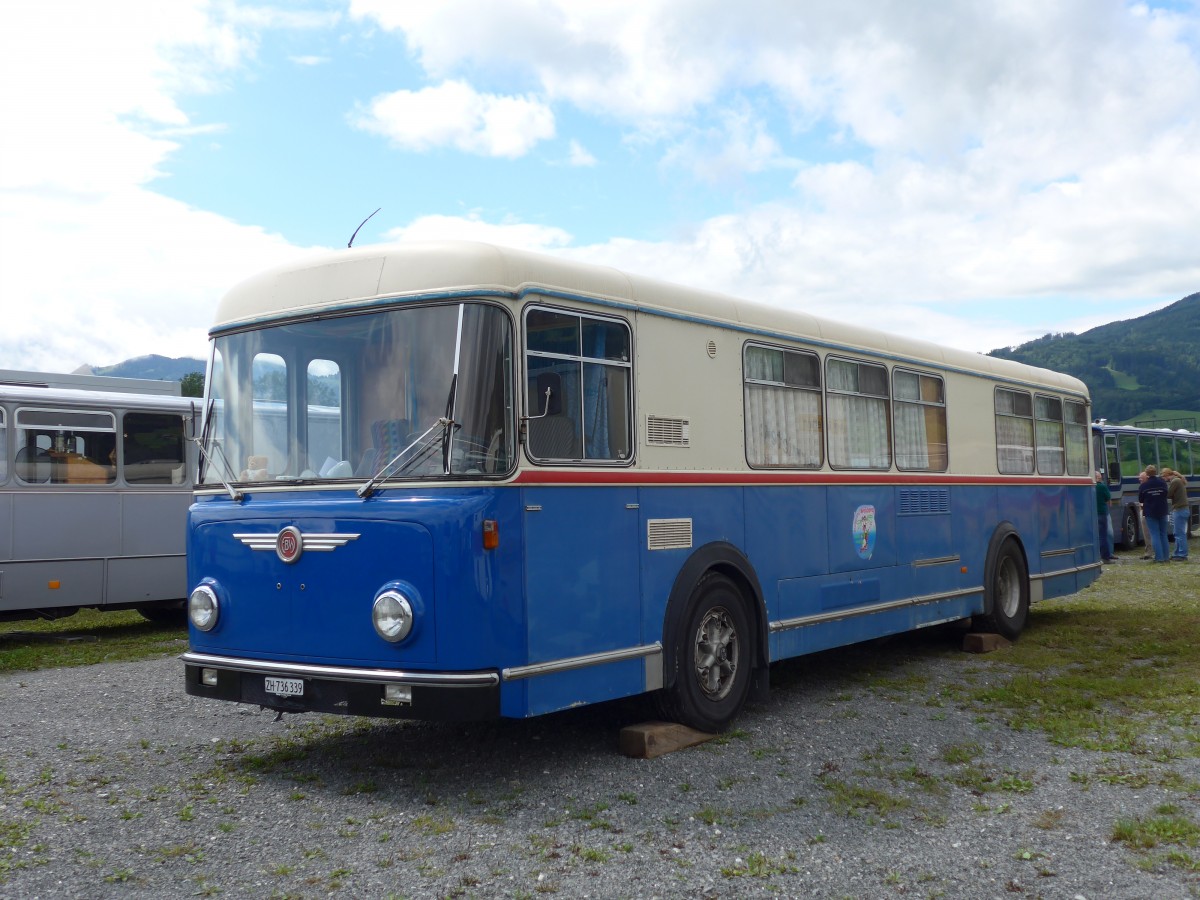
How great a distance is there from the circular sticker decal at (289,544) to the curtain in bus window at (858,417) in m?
4.44

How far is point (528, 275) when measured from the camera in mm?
6656

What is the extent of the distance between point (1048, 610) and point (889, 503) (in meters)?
5.90

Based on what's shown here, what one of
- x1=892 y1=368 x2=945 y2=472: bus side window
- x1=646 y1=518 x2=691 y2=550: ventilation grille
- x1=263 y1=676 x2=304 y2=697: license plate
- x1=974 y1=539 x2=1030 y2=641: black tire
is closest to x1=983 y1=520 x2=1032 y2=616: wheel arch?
x1=974 y1=539 x2=1030 y2=641: black tire

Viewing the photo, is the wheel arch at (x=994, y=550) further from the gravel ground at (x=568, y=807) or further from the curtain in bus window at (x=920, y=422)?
the gravel ground at (x=568, y=807)

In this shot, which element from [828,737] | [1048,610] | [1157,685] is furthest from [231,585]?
[1048,610]

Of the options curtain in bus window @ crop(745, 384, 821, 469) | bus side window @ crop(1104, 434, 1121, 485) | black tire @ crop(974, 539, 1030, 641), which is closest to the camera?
curtain in bus window @ crop(745, 384, 821, 469)

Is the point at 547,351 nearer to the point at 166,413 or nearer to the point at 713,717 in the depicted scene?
the point at 713,717

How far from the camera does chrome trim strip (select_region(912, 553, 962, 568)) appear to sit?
10688mm

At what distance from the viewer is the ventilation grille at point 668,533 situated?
738cm

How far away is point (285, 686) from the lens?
21.8ft

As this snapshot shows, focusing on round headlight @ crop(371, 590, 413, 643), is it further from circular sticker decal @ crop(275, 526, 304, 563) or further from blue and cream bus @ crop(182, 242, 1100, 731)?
circular sticker decal @ crop(275, 526, 304, 563)

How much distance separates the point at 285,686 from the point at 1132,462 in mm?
26604

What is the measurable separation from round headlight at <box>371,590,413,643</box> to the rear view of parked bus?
334 inches

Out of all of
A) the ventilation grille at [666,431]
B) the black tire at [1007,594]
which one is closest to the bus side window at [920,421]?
the black tire at [1007,594]
